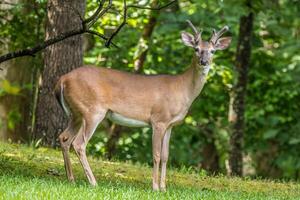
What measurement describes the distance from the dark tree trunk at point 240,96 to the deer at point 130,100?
5.39 m

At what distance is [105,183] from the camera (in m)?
10.5

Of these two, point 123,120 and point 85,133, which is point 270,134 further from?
point 85,133

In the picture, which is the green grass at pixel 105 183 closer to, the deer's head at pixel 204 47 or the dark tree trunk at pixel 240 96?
the deer's head at pixel 204 47

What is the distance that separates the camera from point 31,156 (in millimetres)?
11883

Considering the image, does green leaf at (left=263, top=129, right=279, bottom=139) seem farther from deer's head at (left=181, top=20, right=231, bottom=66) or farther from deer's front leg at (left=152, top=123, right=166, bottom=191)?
deer's front leg at (left=152, top=123, right=166, bottom=191)

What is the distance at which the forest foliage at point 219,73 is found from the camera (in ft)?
60.5

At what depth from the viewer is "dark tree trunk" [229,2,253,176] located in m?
16.6

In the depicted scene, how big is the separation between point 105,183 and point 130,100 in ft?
3.74

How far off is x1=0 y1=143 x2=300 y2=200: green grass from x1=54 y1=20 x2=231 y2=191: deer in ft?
1.53

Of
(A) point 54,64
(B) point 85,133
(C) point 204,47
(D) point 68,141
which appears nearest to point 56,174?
(D) point 68,141

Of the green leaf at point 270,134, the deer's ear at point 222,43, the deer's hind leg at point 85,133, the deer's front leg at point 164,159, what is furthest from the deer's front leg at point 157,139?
the green leaf at point 270,134

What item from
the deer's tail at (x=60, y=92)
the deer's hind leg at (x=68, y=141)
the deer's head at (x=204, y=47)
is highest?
the deer's head at (x=204, y=47)

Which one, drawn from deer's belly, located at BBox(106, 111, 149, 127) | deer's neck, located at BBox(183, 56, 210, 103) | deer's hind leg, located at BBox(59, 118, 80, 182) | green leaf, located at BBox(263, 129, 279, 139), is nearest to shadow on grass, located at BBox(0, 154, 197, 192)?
deer's hind leg, located at BBox(59, 118, 80, 182)

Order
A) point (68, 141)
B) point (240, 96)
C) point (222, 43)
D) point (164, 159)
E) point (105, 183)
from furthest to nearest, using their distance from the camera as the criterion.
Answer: point (240, 96), point (222, 43), point (164, 159), point (68, 141), point (105, 183)
